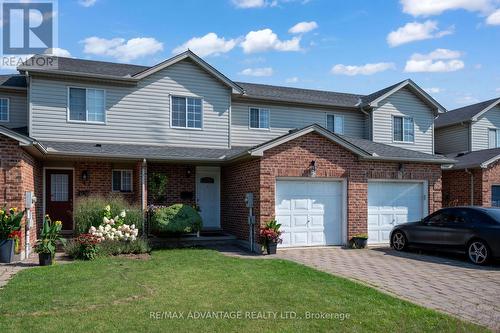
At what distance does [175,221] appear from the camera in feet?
47.9

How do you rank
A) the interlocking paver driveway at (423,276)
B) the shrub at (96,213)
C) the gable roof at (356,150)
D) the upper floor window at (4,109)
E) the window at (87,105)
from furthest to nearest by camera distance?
the upper floor window at (4,109)
the window at (87,105)
the gable roof at (356,150)
the shrub at (96,213)
the interlocking paver driveway at (423,276)

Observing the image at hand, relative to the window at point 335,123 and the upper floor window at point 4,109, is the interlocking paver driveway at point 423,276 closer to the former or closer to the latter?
the window at point 335,123

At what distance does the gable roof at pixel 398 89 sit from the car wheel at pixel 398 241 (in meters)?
7.87

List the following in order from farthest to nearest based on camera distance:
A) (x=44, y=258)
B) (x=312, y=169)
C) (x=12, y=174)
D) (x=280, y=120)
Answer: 1. (x=280, y=120)
2. (x=312, y=169)
3. (x=12, y=174)
4. (x=44, y=258)

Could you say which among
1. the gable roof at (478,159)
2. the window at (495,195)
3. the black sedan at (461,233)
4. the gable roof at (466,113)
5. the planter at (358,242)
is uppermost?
the gable roof at (466,113)

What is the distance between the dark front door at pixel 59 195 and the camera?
54.4 feet

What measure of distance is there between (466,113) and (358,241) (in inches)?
564

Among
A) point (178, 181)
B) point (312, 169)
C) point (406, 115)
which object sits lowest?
point (178, 181)

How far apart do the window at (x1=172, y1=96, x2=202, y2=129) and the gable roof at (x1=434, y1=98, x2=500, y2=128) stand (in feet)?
49.2

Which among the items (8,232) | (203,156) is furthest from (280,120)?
(8,232)

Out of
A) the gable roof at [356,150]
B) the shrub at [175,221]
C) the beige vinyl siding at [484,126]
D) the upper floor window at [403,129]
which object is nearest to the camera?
the gable roof at [356,150]

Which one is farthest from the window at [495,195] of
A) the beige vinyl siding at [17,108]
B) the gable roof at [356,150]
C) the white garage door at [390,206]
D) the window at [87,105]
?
the beige vinyl siding at [17,108]

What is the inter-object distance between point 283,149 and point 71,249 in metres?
6.97

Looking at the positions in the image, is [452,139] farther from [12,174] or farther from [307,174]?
[12,174]
